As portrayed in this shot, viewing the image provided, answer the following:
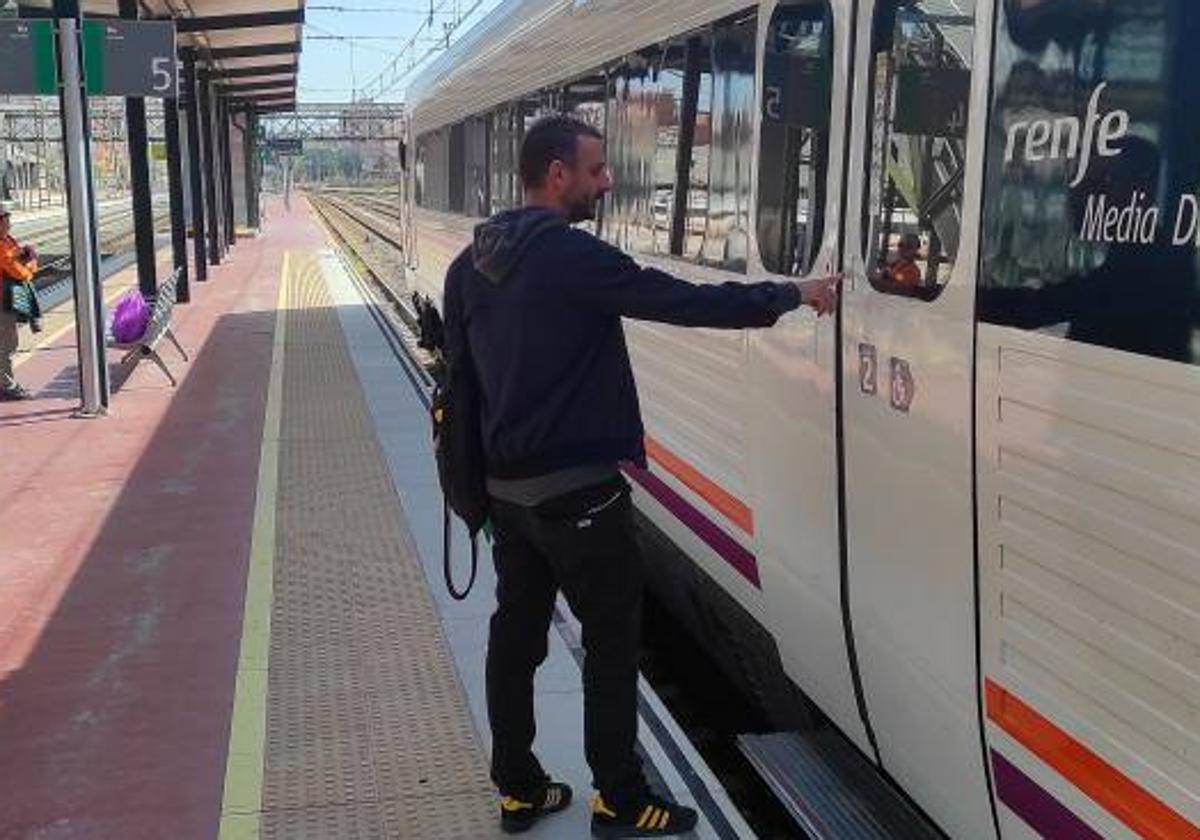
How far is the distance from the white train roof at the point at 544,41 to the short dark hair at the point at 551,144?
1075 millimetres

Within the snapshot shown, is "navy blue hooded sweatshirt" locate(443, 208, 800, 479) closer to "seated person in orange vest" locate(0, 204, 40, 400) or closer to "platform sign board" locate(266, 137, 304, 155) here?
"seated person in orange vest" locate(0, 204, 40, 400)

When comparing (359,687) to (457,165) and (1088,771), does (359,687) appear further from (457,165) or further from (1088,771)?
(457,165)

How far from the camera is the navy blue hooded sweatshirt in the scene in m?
2.98

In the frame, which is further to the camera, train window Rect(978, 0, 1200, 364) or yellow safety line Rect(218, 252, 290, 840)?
yellow safety line Rect(218, 252, 290, 840)

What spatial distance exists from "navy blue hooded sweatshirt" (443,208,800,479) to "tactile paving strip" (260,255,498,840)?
1090 millimetres

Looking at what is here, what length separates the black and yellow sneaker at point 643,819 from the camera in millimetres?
3434

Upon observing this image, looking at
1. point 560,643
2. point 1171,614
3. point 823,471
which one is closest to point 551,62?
point 560,643

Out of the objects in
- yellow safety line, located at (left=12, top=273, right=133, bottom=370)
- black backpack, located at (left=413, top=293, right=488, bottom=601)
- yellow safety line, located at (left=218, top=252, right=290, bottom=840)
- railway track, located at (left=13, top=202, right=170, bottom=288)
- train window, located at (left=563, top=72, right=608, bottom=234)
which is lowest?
railway track, located at (left=13, top=202, right=170, bottom=288)

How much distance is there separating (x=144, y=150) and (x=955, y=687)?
1218 centimetres

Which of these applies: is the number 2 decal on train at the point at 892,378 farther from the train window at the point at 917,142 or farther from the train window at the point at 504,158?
the train window at the point at 504,158

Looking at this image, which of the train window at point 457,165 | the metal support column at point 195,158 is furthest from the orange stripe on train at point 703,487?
the metal support column at point 195,158

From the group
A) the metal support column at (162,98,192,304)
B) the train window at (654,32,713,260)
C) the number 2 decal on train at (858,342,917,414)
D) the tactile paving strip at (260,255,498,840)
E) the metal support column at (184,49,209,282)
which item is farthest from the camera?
the metal support column at (184,49,209,282)

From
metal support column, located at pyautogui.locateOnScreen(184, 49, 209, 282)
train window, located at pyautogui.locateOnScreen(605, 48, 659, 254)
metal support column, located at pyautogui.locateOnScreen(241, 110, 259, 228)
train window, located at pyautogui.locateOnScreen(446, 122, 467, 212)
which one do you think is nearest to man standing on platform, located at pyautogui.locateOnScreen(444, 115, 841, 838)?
train window, located at pyautogui.locateOnScreen(605, 48, 659, 254)

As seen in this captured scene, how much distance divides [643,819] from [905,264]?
1.53m
